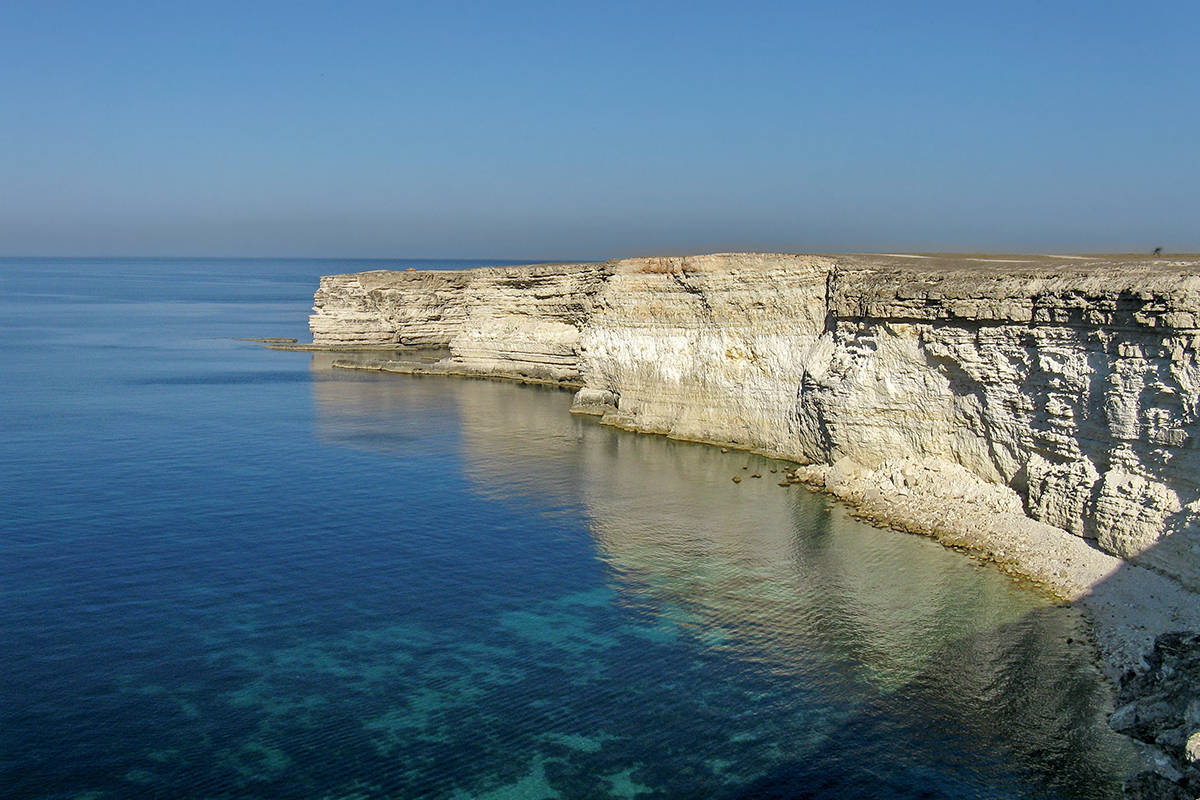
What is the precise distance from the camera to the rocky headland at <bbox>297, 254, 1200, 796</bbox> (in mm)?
19125

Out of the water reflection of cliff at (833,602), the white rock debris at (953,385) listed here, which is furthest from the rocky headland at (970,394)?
the water reflection of cliff at (833,602)

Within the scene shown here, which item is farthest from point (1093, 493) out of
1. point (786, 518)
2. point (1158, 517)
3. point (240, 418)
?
point (240, 418)

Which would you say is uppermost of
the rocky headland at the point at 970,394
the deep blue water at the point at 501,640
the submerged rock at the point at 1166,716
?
the rocky headland at the point at 970,394

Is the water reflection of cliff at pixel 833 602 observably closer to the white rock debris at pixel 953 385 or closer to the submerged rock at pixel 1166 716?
the submerged rock at pixel 1166 716

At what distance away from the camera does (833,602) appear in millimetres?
20062

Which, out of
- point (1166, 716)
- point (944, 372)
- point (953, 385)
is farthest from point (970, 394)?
point (1166, 716)

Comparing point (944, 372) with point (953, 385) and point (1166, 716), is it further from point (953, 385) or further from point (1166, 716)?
point (1166, 716)

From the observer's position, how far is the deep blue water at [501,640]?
531 inches

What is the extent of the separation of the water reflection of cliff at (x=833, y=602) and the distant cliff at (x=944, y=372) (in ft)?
8.98

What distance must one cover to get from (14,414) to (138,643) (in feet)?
102

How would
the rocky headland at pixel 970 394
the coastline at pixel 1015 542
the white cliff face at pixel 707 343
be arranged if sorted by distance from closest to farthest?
the coastline at pixel 1015 542
the rocky headland at pixel 970 394
the white cliff face at pixel 707 343

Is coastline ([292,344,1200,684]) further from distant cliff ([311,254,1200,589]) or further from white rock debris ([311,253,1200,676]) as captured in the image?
distant cliff ([311,254,1200,589])

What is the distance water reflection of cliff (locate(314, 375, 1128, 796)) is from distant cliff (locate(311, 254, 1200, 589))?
2737 mm

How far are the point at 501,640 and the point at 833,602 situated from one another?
7.93 m
